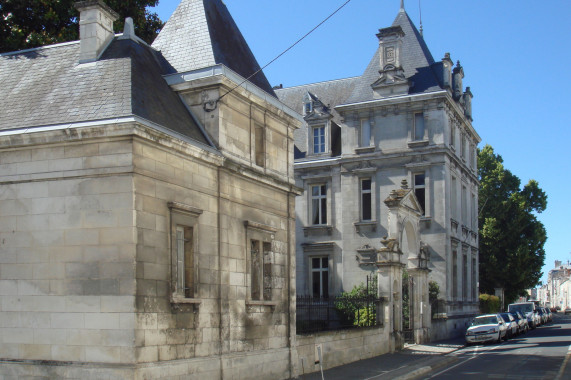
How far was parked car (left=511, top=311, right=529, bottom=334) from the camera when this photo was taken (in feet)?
121

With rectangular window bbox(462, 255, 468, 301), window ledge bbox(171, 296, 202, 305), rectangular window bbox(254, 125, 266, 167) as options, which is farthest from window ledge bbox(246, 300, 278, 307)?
rectangular window bbox(462, 255, 468, 301)

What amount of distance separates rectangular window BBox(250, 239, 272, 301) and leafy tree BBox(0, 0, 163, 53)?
9.61 m

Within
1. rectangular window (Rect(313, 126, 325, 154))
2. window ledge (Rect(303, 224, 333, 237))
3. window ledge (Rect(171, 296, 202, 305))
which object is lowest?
window ledge (Rect(171, 296, 202, 305))

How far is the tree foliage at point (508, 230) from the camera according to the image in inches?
1885

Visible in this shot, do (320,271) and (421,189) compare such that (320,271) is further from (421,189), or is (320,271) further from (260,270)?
(260,270)

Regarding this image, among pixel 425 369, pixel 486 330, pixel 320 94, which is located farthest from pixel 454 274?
pixel 425 369

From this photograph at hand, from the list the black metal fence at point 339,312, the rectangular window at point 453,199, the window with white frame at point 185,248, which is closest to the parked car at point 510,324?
the rectangular window at point 453,199

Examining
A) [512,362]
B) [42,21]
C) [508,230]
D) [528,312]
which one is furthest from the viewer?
[508,230]

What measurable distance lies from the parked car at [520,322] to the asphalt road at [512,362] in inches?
219

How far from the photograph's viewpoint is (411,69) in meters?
37.2

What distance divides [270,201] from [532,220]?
37.6m

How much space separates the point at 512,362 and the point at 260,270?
33.4 feet

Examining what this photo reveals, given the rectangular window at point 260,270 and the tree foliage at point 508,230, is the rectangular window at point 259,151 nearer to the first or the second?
the rectangular window at point 260,270

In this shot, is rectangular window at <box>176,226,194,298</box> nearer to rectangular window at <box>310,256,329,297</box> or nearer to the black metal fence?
the black metal fence
